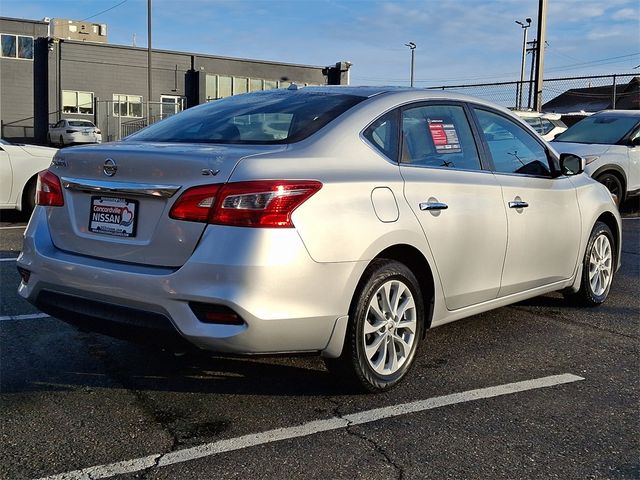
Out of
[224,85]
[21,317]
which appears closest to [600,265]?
[21,317]

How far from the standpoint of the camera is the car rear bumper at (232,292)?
9.94 feet

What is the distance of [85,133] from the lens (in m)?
34.6

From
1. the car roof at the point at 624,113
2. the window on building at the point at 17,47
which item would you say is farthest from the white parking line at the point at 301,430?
the window on building at the point at 17,47

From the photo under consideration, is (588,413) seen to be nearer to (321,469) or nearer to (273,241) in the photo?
(321,469)

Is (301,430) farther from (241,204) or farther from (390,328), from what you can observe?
(241,204)

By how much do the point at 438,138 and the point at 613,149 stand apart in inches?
305

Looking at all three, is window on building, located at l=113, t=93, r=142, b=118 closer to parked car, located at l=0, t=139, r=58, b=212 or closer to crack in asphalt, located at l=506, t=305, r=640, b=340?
parked car, located at l=0, t=139, r=58, b=212

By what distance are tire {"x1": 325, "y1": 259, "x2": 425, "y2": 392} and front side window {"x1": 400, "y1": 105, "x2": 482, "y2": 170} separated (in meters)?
0.70

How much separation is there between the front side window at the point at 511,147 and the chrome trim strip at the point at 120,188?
2.25 m

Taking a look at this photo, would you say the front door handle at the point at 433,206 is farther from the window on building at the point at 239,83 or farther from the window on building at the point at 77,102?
the window on building at the point at 239,83

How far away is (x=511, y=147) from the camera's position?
4777mm

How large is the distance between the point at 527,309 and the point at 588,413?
6.99 feet

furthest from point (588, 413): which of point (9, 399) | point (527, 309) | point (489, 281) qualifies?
point (9, 399)

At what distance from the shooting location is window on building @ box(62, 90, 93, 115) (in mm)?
39000
